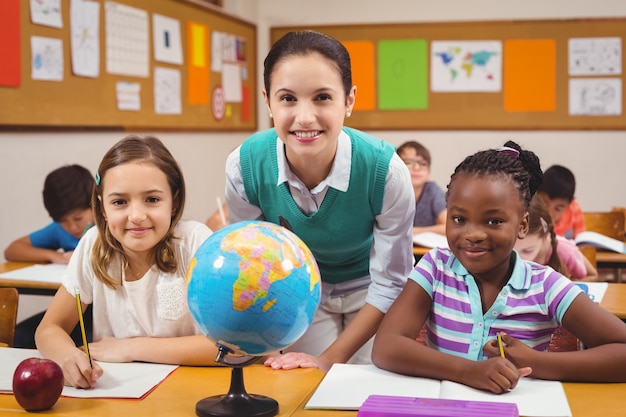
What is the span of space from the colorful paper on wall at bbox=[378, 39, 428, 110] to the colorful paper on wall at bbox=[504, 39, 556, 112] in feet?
2.30

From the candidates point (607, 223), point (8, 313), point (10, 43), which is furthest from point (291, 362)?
point (607, 223)

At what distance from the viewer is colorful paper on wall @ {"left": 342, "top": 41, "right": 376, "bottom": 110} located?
273 inches

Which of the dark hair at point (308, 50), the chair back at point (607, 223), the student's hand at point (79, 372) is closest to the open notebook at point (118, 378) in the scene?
the student's hand at point (79, 372)

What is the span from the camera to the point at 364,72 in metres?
6.94

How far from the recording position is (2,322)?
2.35 meters

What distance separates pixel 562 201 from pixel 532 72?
2.34 meters

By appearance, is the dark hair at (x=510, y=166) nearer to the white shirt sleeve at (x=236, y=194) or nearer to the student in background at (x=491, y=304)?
the student in background at (x=491, y=304)

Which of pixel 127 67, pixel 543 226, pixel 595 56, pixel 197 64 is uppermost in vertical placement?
pixel 595 56

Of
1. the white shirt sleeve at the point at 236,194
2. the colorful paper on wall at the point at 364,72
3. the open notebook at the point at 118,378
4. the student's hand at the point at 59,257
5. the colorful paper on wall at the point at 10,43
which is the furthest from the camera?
the colorful paper on wall at the point at 364,72

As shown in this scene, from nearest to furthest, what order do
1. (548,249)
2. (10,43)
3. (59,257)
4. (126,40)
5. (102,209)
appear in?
(102,209) < (548,249) < (59,257) < (10,43) < (126,40)

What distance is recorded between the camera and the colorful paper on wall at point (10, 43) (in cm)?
398

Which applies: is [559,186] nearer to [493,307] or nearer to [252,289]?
[493,307]

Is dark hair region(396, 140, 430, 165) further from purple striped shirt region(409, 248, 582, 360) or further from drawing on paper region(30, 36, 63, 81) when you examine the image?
purple striped shirt region(409, 248, 582, 360)

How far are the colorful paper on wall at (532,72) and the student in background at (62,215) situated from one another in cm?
415
